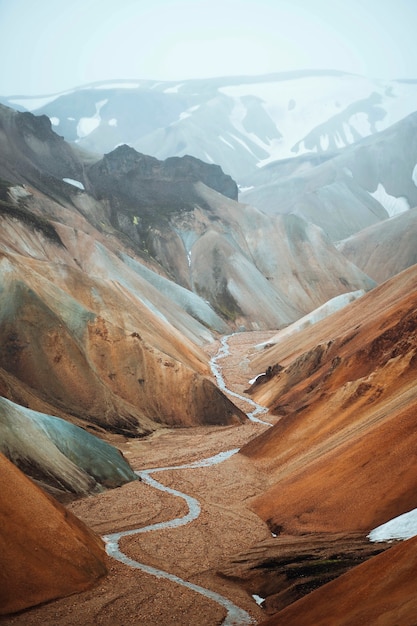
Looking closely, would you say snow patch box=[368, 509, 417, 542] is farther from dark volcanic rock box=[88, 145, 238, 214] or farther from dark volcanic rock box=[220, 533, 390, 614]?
dark volcanic rock box=[88, 145, 238, 214]

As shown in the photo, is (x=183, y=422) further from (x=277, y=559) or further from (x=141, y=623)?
(x=141, y=623)

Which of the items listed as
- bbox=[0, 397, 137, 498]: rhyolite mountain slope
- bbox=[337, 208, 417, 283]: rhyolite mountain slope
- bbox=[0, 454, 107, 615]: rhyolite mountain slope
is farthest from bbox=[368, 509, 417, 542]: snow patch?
bbox=[337, 208, 417, 283]: rhyolite mountain slope

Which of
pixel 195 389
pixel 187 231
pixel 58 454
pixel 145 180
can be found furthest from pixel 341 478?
pixel 145 180

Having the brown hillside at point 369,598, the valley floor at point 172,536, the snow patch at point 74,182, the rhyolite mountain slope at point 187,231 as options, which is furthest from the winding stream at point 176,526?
the snow patch at point 74,182

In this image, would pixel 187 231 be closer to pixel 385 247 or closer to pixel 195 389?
pixel 385 247

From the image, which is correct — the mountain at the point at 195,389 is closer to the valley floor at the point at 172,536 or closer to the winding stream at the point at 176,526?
the valley floor at the point at 172,536
